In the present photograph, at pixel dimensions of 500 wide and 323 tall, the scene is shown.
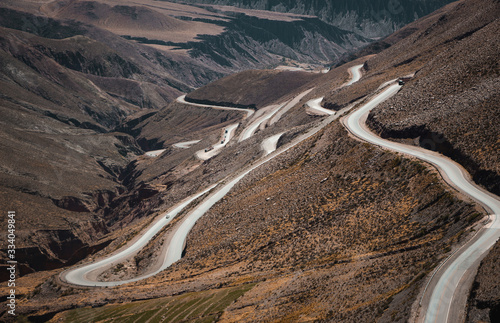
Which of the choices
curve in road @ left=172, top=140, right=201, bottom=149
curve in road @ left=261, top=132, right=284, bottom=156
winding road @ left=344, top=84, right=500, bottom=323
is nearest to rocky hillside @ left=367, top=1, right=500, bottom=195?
winding road @ left=344, top=84, right=500, bottom=323

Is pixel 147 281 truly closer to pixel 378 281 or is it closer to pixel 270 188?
pixel 270 188

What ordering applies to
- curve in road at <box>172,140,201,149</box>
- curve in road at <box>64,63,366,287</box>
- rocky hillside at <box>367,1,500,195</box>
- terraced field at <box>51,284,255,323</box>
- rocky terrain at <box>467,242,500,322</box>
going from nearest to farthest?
rocky terrain at <box>467,242,500,322</box> → terraced field at <box>51,284,255,323</box> → rocky hillside at <box>367,1,500,195</box> → curve in road at <box>64,63,366,287</box> → curve in road at <box>172,140,201,149</box>

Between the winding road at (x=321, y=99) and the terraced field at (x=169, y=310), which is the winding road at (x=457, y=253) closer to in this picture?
the terraced field at (x=169, y=310)

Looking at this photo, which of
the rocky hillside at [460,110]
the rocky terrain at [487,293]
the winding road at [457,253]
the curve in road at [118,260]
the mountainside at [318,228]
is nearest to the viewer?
Answer: the rocky terrain at [487,293]

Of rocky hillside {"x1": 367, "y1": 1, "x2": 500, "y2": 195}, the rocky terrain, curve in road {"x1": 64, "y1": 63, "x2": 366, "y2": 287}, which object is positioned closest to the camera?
the rocky terrain

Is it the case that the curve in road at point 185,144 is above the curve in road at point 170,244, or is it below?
above

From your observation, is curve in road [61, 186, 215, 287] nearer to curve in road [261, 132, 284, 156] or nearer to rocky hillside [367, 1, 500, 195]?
curve in road [261, 132, 284, 156]

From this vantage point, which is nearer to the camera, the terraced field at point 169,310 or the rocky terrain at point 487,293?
the rocky terrain at point 487,293

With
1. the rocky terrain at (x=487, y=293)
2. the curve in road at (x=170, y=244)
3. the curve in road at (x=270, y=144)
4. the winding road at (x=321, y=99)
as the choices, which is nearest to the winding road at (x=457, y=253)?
the rocky terrain at (x=487, y=293)

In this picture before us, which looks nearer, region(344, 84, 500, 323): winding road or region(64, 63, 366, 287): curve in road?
region(344, 84, 500, 323): winding road
